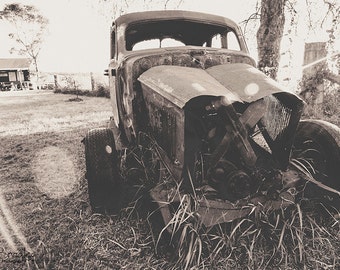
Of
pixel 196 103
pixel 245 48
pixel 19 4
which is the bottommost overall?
pixel 196 103

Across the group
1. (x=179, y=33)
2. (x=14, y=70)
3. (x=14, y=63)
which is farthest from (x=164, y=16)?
(x=14, y=63)

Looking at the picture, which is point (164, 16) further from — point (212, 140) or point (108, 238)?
point (108, 238)

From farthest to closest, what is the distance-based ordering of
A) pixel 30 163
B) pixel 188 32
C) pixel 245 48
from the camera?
pixel 30 163
pixel 188 32
pixel 245 48

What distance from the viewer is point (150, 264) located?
2.13m

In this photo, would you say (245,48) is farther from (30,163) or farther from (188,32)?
(30,163)

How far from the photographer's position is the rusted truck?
2.14 meters

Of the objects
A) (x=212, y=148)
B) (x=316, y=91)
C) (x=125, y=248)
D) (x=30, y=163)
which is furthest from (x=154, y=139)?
(x=316, y=91)

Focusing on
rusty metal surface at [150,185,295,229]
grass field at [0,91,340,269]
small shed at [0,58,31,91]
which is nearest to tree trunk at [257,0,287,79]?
grass field at [0,91,340,269]

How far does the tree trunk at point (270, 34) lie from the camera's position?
5.48m

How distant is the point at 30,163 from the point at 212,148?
10.3ft

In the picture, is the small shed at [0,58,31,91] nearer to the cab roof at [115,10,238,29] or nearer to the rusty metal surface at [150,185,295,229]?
the cab roof at [115,10,238,29]

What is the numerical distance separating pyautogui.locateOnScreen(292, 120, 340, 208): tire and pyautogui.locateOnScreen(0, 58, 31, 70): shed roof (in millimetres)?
47668

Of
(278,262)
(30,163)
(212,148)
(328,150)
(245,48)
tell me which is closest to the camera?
(278,262)

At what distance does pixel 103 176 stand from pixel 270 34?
4267 millimetres
